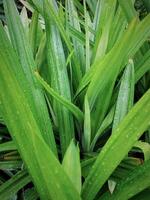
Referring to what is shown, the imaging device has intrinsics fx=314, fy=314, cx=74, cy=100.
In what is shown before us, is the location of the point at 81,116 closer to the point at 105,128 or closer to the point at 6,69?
the point at 105,128

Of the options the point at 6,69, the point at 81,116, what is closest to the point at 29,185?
the point at 81,116

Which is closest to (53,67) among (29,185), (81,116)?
(81,116)

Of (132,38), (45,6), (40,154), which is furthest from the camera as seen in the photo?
(45,6)

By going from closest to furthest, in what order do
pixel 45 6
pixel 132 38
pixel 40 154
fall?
pixel 40 154
pixel 132 38
pixel 45 6

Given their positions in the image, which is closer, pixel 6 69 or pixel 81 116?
pixel 6 69

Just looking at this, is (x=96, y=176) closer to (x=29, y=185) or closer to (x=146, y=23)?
(x=29, y=185)

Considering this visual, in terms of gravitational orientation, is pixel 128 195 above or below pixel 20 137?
below

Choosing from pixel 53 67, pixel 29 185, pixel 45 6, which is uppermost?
pixel 45 6
